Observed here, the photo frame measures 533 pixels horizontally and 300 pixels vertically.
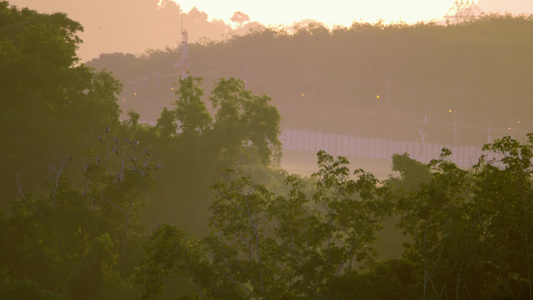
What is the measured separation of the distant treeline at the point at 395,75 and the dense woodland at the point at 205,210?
34812mm

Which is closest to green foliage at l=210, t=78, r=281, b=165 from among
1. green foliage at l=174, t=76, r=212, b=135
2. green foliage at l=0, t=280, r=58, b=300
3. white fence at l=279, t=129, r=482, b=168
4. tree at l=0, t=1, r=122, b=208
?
green foliage at l=174, t=76, r=212, b=135

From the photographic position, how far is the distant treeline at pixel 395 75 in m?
93.9

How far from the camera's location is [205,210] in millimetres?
49375

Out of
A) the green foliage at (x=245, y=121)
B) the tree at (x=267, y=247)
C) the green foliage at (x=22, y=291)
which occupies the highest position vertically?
the green foliage at (x=245, y=121)

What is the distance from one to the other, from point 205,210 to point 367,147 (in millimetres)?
53115

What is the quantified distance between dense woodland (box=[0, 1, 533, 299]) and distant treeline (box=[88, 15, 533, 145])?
3481 cm

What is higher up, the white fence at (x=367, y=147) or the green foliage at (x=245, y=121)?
the green foliage at (x=245, y=121)

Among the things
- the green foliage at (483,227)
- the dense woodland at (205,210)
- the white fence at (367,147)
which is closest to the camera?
the green foliage at (483,227)

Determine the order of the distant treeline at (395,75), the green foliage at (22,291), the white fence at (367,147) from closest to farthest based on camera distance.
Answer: the green foliage at (22,291) < the white fence at (367,147) < the distant treeline at (395,75)

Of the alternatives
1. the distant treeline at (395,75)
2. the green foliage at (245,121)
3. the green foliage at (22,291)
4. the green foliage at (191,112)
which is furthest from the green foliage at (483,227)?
the distant treeline at (395,75)

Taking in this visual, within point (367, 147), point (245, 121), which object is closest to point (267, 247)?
point (245, 121)

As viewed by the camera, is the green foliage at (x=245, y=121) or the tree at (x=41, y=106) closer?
the tree at (x=41, y=106)

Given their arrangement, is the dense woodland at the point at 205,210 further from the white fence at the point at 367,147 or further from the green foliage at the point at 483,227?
the white fence at the point at 367,147

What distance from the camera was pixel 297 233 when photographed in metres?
25.5
